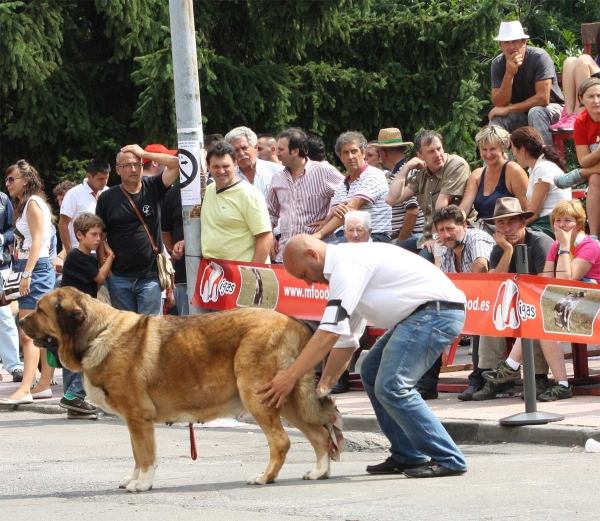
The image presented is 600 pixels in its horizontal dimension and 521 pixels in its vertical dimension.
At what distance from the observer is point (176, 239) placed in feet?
40.7

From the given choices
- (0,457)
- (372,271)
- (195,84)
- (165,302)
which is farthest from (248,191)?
(372,271)

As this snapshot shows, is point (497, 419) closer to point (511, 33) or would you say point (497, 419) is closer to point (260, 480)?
point (260, 480)

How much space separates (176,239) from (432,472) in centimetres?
574

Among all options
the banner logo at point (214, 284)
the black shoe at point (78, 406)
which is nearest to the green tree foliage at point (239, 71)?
the banner logo at point (214, 284)

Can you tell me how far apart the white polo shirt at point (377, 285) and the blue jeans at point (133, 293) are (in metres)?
4.42

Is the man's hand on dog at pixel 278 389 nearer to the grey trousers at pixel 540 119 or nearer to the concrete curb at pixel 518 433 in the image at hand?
the concrete curb at pixel 518 433

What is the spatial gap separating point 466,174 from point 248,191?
7.95 ft

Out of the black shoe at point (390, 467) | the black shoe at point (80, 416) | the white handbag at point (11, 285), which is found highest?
the white handbag at point (11, 285)

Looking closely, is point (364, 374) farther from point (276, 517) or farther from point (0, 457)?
point (0, 457)

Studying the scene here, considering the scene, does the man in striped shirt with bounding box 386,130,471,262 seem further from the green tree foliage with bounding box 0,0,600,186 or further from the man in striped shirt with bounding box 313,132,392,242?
the green tree foliage with bounding box 0,0,600,186

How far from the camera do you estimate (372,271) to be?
7.13m

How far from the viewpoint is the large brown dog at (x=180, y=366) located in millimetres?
7363

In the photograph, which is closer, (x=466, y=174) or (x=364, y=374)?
(x=364, y=374)

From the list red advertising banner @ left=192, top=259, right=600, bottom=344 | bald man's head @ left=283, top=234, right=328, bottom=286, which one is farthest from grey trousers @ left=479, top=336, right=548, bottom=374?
bald man's head @ left=283, top=234, right=328, bottom=286
